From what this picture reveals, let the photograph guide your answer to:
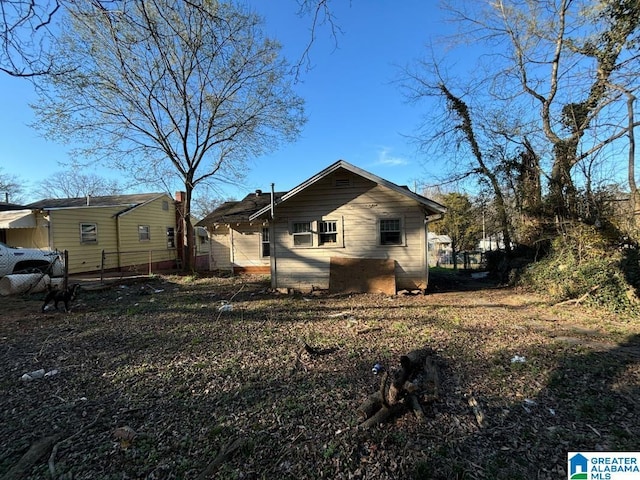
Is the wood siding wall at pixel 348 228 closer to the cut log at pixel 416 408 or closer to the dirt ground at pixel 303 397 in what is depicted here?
the dirt ground at pixel 303 397

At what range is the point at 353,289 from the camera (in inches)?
392

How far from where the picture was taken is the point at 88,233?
47.0ft

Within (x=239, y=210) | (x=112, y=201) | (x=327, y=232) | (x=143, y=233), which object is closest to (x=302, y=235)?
(x=327, y=232)

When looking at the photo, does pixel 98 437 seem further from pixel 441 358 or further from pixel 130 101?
pixel 130 101

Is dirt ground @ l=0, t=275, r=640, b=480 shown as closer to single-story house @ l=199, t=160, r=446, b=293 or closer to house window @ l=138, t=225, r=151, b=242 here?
single-story house @ l=199, t=160, r=446, b=293

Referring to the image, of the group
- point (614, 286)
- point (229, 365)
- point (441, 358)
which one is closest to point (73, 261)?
point (229, 365)

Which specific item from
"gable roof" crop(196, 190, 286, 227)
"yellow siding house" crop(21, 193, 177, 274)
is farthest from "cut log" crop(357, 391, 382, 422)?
"gable roof" crop(196, 190, 286, 227)

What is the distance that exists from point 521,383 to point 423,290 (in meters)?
6.17

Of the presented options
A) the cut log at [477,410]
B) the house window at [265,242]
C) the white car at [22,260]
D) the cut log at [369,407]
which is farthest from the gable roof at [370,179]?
the white car at [22,260]

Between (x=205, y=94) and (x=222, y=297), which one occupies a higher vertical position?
(x=205, y=94)

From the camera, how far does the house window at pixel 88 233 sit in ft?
46.0

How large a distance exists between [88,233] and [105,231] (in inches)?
33.7

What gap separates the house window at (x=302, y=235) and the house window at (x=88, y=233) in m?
10.5

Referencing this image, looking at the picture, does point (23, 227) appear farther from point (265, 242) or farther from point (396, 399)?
point (396, 399)
